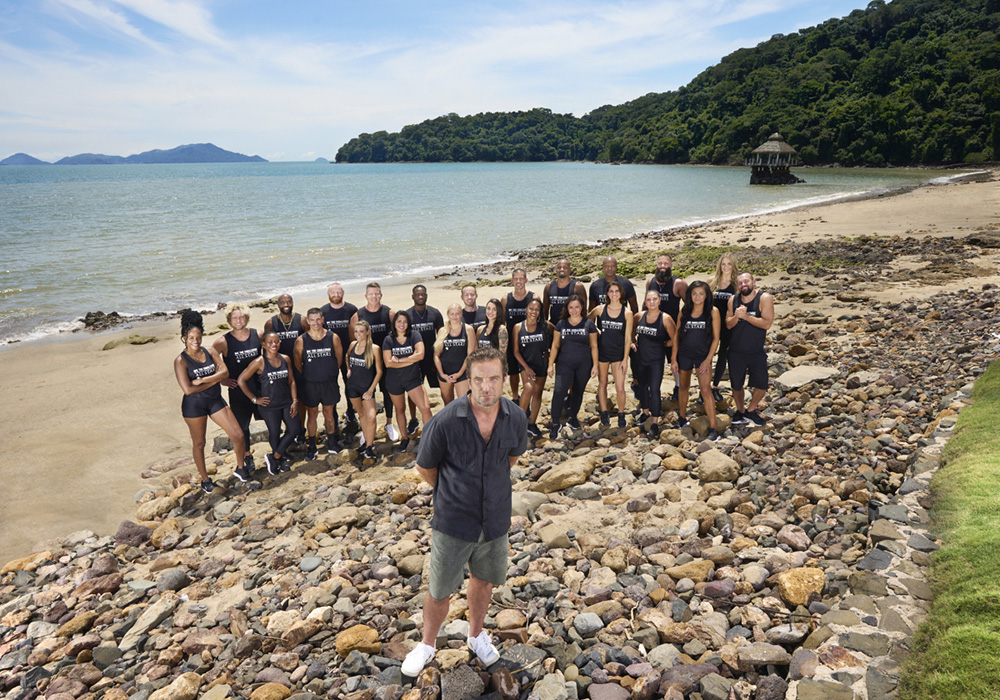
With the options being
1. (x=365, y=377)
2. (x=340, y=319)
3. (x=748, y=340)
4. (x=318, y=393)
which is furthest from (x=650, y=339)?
(x=318, y=393)

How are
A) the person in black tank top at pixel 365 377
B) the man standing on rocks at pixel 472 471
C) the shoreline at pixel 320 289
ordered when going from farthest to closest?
the shoreline at pixel 320 289
the person in black tank top at pixel 365 377
the man standing on rocks at pixel 472 471

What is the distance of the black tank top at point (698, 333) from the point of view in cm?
741

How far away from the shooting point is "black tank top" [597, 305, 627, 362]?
25.6 feet

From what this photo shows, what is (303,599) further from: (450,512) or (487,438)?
(487,438)

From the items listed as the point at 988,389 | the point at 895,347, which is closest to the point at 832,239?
the point at 895,347

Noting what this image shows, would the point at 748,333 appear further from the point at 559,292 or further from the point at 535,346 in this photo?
the point at 535,346

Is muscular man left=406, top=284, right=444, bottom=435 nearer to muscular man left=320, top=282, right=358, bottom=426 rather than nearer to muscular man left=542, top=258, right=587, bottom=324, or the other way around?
muscular man left=320, top=282, right=358, bottom=426

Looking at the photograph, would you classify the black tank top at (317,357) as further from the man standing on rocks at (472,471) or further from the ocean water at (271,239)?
the ocean water at (271,239)

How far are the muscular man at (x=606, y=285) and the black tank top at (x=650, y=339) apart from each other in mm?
417

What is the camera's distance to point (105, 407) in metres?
10.4

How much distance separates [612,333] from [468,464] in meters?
4.65

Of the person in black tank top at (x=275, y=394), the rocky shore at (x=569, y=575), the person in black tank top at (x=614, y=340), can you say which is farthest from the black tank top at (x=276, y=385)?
the person in black tank top at (x=614, y=340)

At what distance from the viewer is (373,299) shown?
7.96m

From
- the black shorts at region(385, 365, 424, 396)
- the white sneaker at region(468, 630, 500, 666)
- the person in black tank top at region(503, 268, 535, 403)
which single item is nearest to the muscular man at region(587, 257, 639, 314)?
the person in black tank top at region(503, 268, 535, 403)
